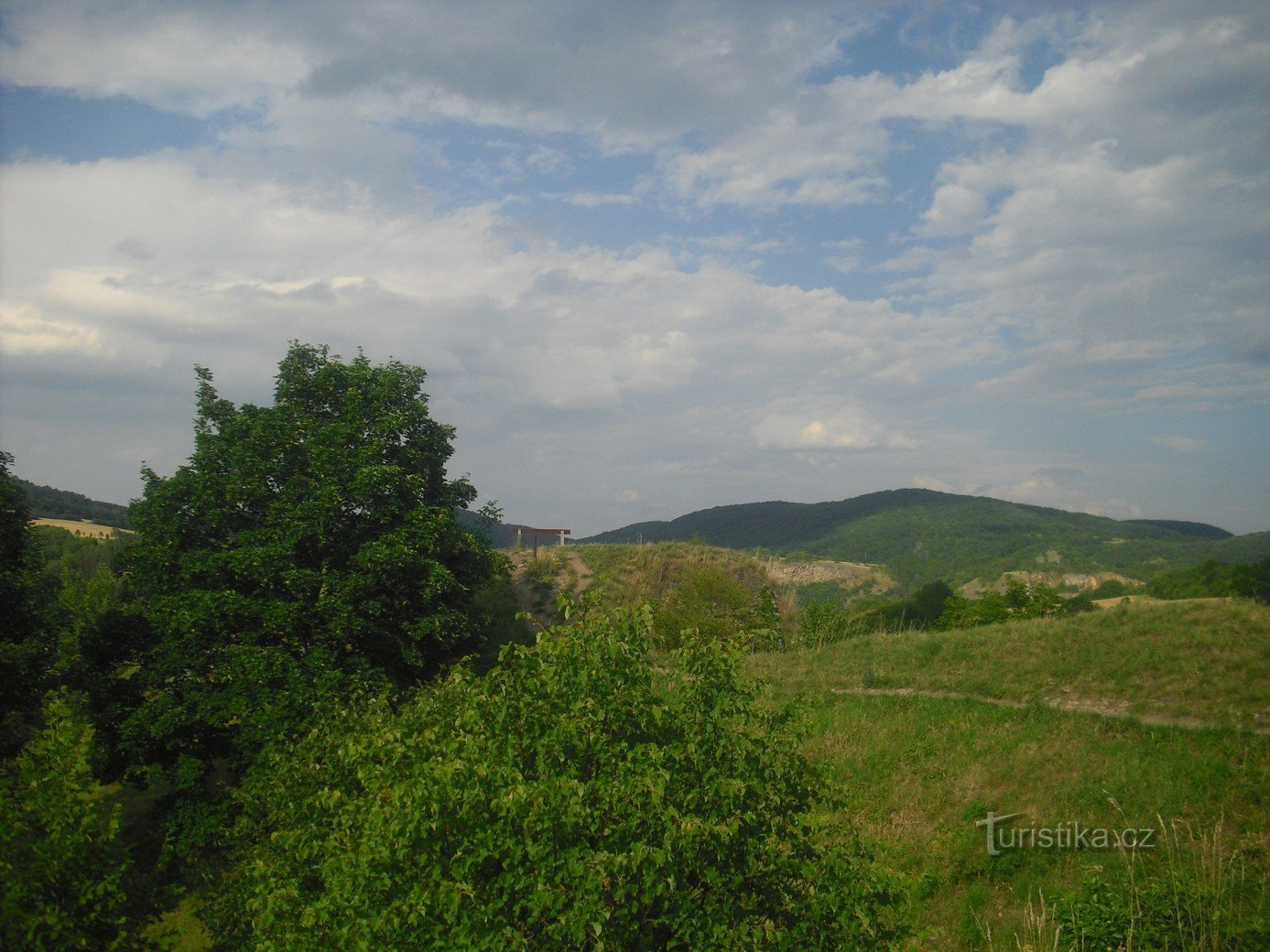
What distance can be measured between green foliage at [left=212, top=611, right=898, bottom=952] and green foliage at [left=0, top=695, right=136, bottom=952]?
6.82 ft

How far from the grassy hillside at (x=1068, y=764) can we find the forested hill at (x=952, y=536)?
5782 cm

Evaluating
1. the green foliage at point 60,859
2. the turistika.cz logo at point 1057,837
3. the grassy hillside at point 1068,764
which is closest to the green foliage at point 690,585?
the grassy hillside at point 1068,764

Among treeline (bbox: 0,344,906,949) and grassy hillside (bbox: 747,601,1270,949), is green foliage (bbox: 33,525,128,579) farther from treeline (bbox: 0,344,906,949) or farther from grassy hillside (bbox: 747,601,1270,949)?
grassy hillside (bbox: 747,601,1270,949)

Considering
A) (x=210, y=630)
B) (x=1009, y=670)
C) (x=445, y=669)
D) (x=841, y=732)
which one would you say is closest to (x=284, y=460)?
(x=210, y=630)

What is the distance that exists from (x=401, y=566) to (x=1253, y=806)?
20101 millimetres

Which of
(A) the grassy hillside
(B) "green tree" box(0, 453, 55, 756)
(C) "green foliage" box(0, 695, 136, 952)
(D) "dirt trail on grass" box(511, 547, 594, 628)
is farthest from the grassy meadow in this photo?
(B) "green tree" box(0, 453, 55, 756)

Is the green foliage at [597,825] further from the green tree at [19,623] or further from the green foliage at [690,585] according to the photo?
the green foliage at [690,585]

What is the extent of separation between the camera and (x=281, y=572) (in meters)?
20.7

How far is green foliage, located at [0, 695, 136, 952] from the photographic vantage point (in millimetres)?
7156

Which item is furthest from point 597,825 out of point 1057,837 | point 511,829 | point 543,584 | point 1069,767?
point 543,584

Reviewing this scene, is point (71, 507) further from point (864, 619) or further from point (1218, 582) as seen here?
point (1218, 582)

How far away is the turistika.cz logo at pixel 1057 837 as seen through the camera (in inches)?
563

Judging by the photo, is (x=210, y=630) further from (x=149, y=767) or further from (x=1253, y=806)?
(x=1253, y=806)

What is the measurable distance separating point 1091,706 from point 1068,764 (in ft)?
8.52
